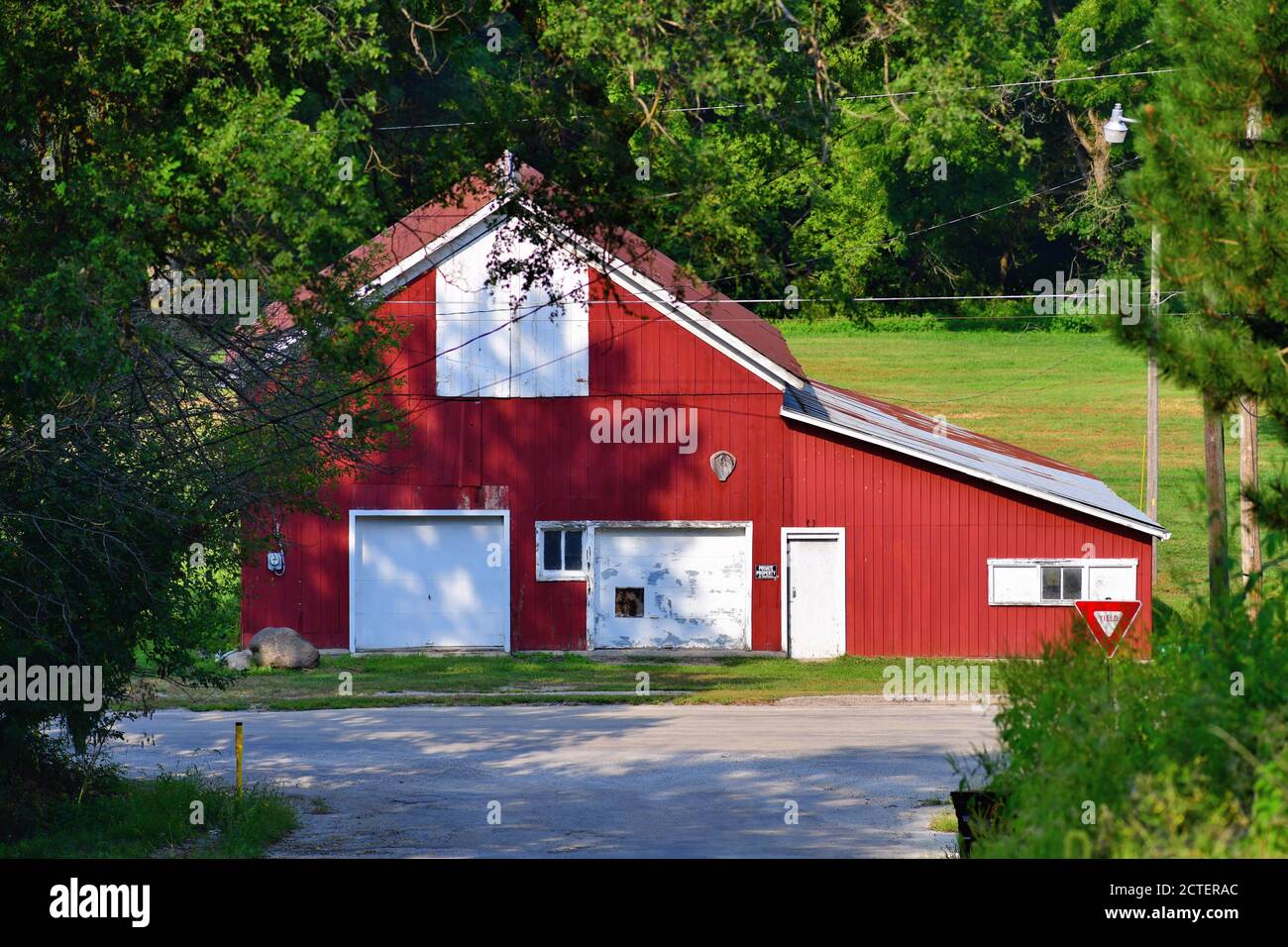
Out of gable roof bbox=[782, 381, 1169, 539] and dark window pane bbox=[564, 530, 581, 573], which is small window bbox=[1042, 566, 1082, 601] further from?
dark window pane bbox=[564, 530, 581, 573]

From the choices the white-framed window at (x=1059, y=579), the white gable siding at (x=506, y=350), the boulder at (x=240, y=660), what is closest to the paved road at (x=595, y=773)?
the boulder at (x=240, y=660)

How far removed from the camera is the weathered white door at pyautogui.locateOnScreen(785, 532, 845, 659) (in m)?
30.9

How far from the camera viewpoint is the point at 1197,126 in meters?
13.1

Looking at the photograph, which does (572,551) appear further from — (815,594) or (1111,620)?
(1111,620)

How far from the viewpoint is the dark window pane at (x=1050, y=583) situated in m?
30.8

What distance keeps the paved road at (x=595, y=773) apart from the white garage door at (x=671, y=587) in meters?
6.24

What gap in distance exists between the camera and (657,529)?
31062 millimetres

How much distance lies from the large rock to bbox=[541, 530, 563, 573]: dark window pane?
15.4 feet

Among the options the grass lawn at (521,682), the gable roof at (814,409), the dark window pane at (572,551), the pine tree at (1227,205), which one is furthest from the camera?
the dark window pane at (572,551)

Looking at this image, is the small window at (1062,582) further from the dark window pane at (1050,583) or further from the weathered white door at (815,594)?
the weathered white door at (815,594)

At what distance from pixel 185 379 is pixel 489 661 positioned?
1673 centimetres

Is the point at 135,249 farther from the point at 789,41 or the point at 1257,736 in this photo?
the point at 1257,736
